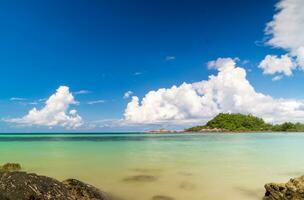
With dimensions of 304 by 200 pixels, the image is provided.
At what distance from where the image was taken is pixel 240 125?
16062 cm

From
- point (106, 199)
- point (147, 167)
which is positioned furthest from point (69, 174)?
point (106, 199)

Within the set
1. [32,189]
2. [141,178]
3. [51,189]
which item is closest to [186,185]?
[141,178]

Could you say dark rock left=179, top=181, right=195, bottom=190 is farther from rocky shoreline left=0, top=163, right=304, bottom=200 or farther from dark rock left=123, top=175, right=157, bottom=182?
rocky shoreline left=0, top=163, right=304, bottom=200

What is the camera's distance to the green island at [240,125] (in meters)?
154

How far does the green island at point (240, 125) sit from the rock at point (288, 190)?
5843 inches

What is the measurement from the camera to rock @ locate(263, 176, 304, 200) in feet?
29.5

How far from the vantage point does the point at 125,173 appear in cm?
1546

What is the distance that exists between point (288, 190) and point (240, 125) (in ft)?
516

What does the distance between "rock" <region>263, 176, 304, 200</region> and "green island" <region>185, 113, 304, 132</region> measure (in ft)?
487

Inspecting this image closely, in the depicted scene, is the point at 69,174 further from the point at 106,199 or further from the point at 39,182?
the point at 39,182

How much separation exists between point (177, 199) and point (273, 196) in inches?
119

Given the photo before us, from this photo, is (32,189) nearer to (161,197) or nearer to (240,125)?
(161,197)

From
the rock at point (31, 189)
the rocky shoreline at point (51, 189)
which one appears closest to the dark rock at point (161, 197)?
the rocky shoreline at point (51, 189)

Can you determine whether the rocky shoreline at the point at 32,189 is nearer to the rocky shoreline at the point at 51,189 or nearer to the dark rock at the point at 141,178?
the rocky shoreline at the point at 51,189
